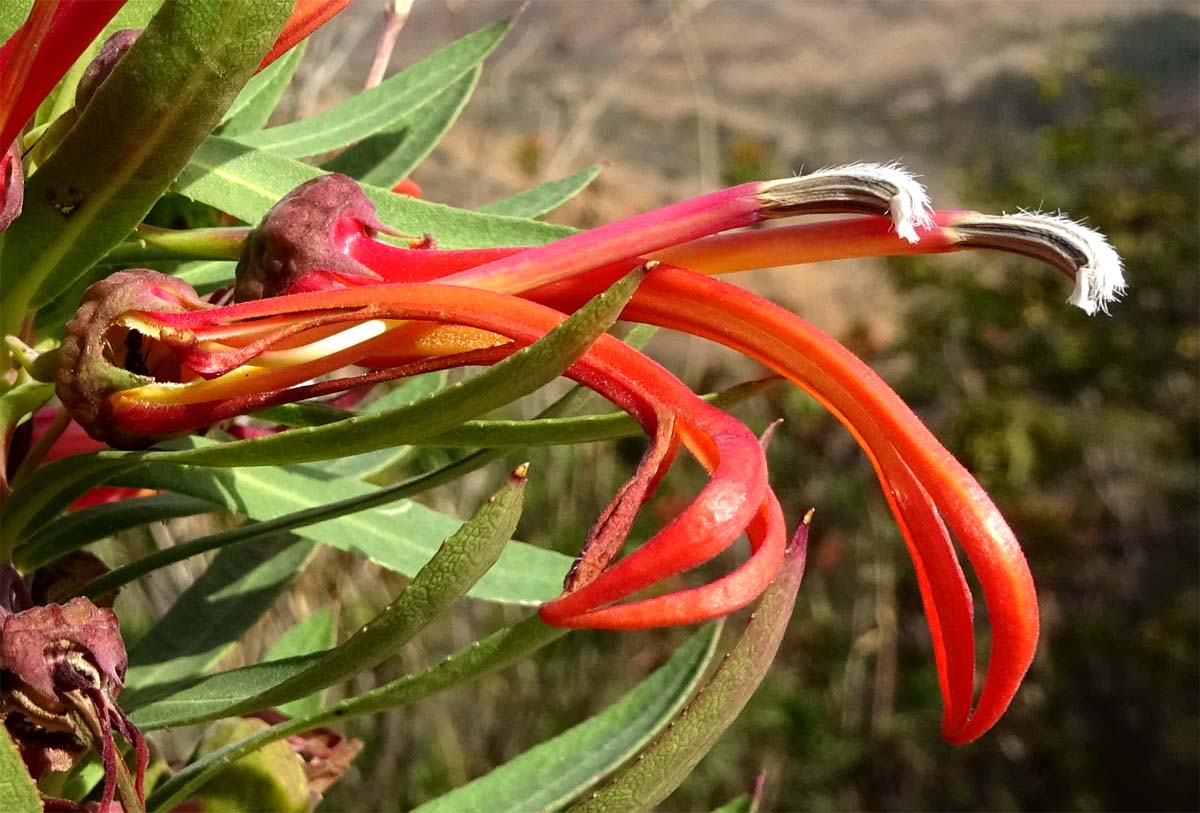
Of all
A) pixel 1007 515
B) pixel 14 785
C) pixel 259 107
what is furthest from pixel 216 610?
pixel 1007 515

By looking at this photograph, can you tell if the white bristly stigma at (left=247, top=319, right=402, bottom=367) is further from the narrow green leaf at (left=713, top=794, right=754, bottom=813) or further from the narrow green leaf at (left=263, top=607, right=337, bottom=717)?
the narrow green leaf at (left=263, top=607, right=337, bottom=717)

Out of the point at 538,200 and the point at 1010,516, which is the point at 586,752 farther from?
the point at 1010,516

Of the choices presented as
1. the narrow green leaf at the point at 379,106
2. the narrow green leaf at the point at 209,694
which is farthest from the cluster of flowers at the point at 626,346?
the narrow green leaf at the point at 379,106

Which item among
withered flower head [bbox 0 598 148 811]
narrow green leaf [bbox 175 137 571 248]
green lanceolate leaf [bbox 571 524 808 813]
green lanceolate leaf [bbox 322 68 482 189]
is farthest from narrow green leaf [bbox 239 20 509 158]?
green lanceolate leaf [bbox 571 524 808 813]

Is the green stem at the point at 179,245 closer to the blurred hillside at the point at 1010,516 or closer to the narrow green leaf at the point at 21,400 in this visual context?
the narrow green leaf at the point at 21,400

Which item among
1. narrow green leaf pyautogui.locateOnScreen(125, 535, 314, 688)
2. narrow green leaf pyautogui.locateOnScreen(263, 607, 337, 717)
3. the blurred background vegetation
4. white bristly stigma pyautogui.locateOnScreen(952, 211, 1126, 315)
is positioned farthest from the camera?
the blurred background vegetation

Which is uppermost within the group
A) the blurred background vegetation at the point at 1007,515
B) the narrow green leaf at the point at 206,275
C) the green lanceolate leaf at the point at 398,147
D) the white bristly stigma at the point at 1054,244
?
the blurred background vegetation at the point at 1007,515
